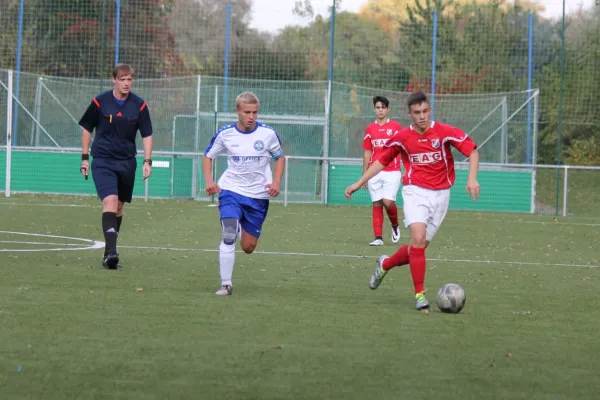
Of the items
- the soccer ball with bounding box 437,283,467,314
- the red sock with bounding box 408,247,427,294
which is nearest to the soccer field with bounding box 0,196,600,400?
the soccer ball with bounding box 437,283,467,314

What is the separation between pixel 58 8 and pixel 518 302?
22.2 m

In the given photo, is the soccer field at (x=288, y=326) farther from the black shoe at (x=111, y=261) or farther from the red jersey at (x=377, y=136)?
the red jersey at (x=377, y=136)

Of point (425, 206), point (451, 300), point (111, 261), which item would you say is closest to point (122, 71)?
point (111, 261)

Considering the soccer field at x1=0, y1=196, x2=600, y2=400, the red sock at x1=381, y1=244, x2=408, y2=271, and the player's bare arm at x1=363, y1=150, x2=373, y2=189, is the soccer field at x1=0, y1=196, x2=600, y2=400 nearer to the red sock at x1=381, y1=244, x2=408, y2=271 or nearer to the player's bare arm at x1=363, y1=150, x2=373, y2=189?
the red sock at x1=381, y1=244, x2=408, y2=271

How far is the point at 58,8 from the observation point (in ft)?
94.4

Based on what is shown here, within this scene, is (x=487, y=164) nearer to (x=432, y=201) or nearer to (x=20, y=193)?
(x=20, y=193)

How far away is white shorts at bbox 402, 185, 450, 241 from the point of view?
8688 millimetres

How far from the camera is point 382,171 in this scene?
15.4 metres

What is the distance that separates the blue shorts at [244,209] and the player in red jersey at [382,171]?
5.36m

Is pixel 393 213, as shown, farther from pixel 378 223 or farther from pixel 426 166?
pixel 426 166

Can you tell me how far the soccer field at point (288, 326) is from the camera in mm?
5434

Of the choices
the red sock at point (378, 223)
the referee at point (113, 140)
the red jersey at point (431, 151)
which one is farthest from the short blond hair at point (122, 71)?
the red sock at point (378, 223)

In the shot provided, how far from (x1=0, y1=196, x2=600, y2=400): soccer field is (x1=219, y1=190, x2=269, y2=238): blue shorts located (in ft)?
1.81

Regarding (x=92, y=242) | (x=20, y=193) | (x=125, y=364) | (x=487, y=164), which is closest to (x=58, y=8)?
(x=20, y=193)
